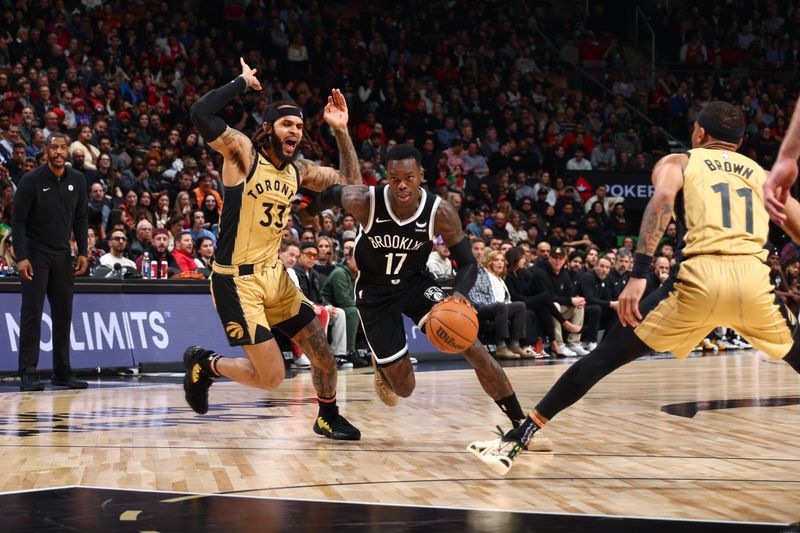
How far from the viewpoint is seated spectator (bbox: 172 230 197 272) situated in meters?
12.2

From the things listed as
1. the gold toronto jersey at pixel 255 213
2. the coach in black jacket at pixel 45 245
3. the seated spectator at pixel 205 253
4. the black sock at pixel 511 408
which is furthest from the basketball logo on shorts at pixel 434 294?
the seated spectator at pixel 205 253

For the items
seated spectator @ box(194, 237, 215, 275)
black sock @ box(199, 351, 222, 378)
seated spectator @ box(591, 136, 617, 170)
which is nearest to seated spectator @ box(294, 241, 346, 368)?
seated spectator @ box(194, 237, 215, 275)

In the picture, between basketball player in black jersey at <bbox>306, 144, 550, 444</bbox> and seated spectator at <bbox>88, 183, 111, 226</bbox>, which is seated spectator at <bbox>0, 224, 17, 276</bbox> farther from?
basketball player in black jersey at <bbox>306, 144, 550, 444</bbox>

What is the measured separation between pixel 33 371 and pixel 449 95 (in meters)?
13.9

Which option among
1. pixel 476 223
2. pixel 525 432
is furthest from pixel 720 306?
pixel 476 223

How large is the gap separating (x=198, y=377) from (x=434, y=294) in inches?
62.3

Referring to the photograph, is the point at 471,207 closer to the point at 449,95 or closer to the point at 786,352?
the point at 449,95

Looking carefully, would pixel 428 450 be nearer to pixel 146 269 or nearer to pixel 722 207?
pixel 722 207

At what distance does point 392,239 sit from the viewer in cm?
605

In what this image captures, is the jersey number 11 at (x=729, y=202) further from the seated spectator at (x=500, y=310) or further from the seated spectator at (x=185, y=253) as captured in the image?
the seated spectator at (x=500, y=310)

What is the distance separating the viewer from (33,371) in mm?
9109

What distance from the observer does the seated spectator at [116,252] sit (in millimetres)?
11711

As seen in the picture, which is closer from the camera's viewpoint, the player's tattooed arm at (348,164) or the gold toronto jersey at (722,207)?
the gold toronto jersey at (722,207)

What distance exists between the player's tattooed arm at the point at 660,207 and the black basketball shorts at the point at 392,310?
1.74 metres
